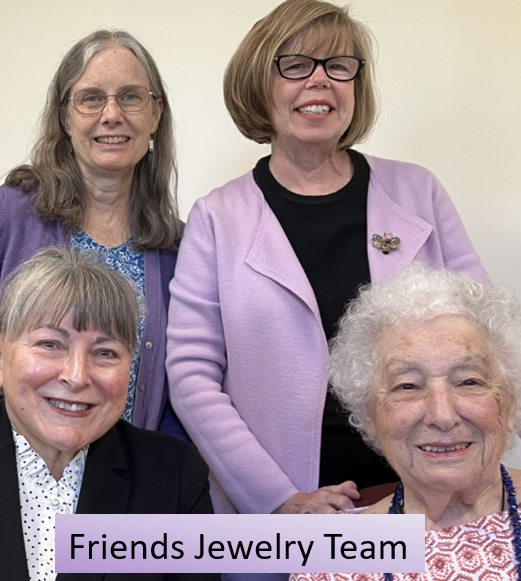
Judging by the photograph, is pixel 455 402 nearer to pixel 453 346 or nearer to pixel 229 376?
pixel 453 346

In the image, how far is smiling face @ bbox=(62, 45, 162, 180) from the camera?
2332 millimetres

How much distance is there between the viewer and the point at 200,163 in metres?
3.26

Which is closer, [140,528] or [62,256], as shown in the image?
[140,528]

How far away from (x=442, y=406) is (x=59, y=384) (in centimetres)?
75

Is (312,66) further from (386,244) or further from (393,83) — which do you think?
(393,83)

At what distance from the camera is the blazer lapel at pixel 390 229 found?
214 centimetres

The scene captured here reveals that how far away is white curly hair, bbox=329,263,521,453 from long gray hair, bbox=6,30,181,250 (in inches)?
30.0

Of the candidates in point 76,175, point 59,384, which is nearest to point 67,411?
point 59,384

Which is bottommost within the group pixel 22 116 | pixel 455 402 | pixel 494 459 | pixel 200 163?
pixel 494 459

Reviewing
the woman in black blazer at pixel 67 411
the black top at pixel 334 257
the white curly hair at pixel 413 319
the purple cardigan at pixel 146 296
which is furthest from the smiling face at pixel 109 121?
the white curly hair at pixel 413 319

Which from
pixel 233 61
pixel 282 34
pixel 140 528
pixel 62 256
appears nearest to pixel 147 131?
pixel 233 61

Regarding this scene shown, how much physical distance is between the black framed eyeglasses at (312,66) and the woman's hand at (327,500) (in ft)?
3.40

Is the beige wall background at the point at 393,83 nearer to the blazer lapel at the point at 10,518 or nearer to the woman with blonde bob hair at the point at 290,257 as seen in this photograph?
the woman with blonde bob hair at the point at 290,257

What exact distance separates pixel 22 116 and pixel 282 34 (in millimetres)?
1558
